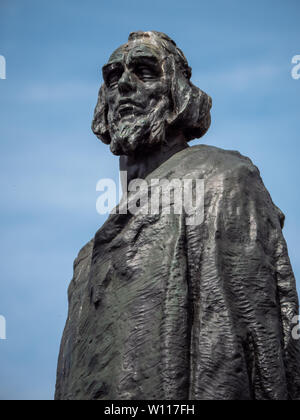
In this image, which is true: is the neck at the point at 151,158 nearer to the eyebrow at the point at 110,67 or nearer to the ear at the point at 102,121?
the ear at the point at 102,121

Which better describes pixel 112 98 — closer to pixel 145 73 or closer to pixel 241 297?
pixel 145 73

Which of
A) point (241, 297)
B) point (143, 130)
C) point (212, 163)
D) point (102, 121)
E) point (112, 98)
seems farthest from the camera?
point (102, 121)

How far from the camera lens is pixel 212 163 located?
26.2 ft

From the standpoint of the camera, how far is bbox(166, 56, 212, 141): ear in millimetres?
8539

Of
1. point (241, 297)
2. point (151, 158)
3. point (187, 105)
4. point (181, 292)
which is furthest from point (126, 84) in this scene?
point (241, 297)

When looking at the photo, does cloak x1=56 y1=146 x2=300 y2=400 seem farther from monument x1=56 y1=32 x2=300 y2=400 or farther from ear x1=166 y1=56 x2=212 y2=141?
ear x1=166 y1=56 x2=212 y2=141

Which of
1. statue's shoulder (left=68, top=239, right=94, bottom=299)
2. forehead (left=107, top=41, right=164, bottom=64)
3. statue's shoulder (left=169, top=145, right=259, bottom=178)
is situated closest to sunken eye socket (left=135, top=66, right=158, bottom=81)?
forehead (left=107, top=41, right=164, bottom=64)

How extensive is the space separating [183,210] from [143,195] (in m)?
0.41

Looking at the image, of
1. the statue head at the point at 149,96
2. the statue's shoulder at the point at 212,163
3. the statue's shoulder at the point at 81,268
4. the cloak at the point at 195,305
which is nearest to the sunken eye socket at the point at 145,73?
the statue head at the point at 149,96

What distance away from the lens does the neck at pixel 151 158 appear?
854cm

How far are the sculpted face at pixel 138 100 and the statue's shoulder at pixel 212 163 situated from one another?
35 cm

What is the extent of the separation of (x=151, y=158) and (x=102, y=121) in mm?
739

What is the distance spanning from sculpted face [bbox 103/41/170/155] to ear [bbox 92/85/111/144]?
295 millimetres

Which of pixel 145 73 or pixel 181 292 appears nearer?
pixel 181 292
